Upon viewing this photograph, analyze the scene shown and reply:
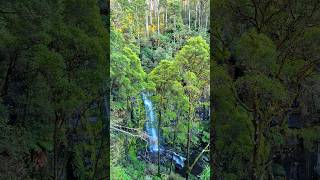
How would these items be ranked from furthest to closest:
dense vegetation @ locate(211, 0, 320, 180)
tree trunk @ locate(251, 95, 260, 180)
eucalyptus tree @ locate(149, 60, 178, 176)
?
eucalyptus tree @ locate(149, 60, 178, 176) → tree trunk @ locate(251, 95, 260, 180) → dense vegetation @ locate(211, 0, 320, 180)

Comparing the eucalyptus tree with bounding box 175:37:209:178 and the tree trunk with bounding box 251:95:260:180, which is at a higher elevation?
the eucalyptus tree with bounding box 175:37:209:178

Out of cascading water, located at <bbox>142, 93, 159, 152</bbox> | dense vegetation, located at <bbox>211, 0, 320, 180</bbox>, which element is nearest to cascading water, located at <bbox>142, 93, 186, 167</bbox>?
cascading water, located at <bbox>142, 93, 159, 152</bbox>

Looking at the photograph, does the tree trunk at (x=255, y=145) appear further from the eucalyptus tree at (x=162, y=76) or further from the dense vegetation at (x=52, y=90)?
the dense vegetation at (x=52, y=90)

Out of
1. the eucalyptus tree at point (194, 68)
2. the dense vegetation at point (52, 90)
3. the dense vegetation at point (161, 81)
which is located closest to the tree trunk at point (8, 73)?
the dense vegetation at point (52, 90)

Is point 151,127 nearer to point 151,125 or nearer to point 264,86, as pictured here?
point 151,125

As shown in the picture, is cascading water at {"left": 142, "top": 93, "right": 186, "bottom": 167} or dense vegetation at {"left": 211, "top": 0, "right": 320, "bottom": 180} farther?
cascading water at {"left": 142, "top": 93, "right": 186, "bottom": 167}

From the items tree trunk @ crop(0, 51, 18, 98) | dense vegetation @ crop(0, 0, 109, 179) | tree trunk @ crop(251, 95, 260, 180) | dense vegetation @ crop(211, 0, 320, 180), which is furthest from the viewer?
tree trunk @ crop(251, 95, 260, 180)

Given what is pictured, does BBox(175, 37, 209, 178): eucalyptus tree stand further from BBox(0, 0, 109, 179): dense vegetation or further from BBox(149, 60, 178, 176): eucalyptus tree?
BBox(0, 0, 109, 179): dense vegetation
